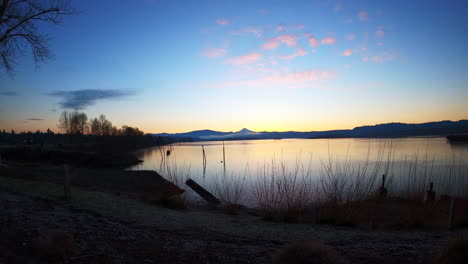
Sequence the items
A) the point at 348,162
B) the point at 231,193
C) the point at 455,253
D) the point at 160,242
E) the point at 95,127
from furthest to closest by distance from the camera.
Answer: the point at 95,127
the point at 348,162
the point at 231,193
the point at 160,242
the point at 455,253

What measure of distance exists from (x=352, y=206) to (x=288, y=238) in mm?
4086

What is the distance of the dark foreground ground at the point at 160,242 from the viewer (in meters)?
3.34

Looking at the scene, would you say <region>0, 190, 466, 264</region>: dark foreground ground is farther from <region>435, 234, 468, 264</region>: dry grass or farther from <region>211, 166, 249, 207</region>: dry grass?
<region>211, 166, 249, 207</region>: dry grass

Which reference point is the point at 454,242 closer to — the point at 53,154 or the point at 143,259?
the point at 143,259

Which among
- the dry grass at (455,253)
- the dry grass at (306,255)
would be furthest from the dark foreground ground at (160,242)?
the dry grass at (306,255)

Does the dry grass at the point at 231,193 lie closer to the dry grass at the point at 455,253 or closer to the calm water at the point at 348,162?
the calm water at the point at 348,162

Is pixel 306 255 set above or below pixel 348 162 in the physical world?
above

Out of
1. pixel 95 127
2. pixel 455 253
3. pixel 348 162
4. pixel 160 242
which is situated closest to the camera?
pixel 455 253

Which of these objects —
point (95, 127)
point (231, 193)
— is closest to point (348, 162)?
point (231, 193)

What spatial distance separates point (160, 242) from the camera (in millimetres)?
3963

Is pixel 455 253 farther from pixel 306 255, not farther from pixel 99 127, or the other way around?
pixel 99 127

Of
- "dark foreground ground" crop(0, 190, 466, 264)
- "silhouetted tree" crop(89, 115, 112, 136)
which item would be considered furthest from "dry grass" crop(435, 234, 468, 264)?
"silhouetted tree" crop(89, 115, 112, 136)

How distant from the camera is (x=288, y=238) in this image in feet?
15.2

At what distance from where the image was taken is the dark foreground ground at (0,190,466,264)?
3336 mm
